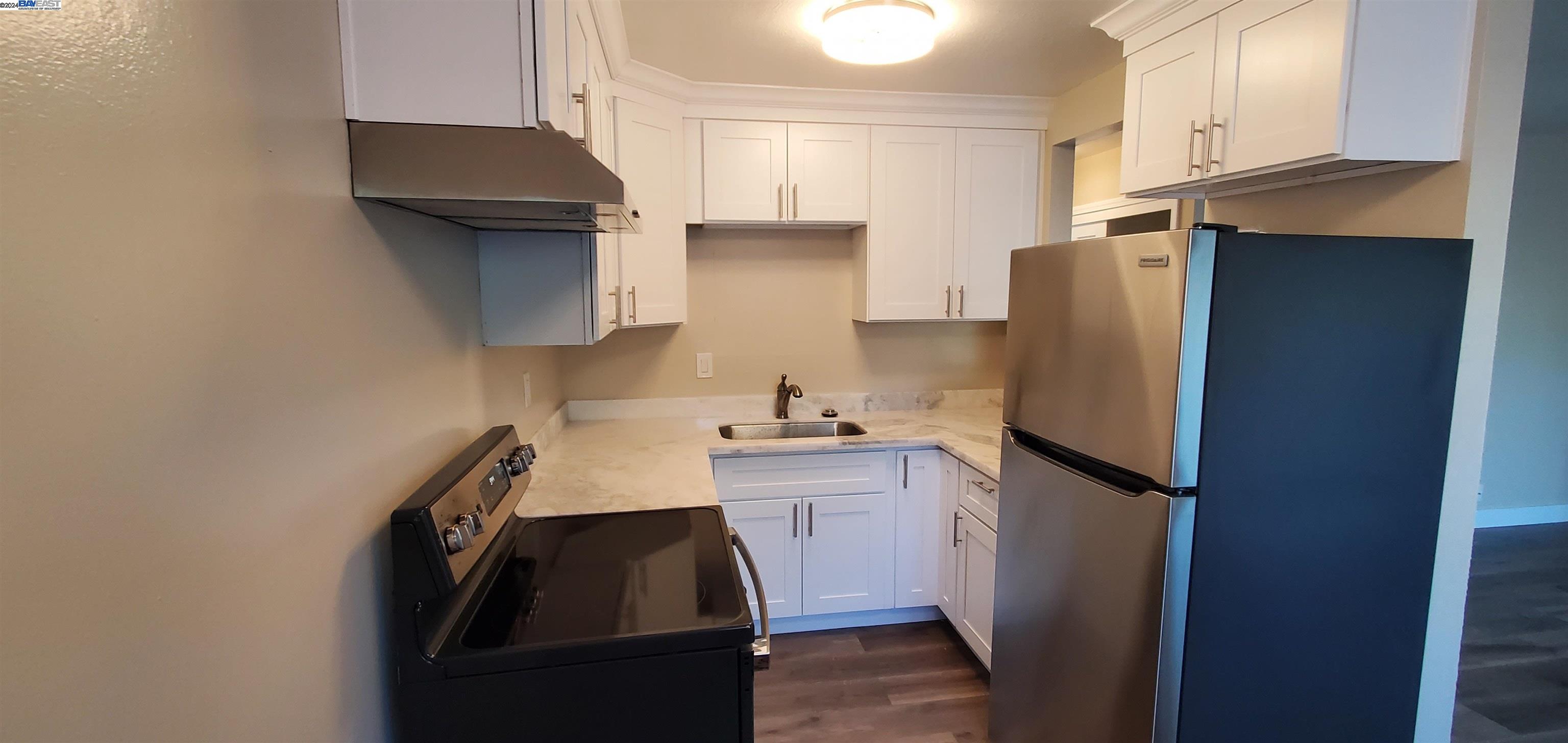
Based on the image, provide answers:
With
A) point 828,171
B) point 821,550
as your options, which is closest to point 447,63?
point 828,171

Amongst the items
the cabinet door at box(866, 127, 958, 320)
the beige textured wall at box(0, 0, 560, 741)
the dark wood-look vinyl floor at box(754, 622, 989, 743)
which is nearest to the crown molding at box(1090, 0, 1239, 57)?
the cabinet door at box(866, 127, 958, 320)

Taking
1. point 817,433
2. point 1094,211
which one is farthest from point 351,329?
point 1094,211

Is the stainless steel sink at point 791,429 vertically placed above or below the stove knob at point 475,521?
below

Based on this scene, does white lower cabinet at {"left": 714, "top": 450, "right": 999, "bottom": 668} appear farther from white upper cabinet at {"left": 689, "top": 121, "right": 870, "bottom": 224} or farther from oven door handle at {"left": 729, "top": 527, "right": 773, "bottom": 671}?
oven door handle at {"left": 729, "top": 527, "right": 773, "bottom": 671}

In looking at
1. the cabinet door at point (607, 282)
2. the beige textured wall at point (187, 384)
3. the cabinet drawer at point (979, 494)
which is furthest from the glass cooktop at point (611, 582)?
the cabinet drawer at point (979, 494)

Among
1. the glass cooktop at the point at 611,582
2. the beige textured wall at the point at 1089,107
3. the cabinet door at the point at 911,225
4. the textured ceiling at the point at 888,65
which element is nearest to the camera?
the glass cooktop at the point at 611,582

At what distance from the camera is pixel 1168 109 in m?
1.84

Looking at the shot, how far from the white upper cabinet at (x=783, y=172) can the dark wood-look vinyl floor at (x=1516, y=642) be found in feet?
9.53

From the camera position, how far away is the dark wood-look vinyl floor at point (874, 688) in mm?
2178

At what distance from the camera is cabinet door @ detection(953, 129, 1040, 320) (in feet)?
9.64

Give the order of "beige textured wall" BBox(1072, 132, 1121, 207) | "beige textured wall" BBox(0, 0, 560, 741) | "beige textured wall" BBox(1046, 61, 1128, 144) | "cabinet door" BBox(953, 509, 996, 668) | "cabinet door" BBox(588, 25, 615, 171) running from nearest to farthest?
"beige textured wall" BBox(0, 0, 560, 741), "cabinet door" BBox(588, 25, 615, 171), "cabinet door" BBox(953, 509, 996, 668), "beige textured wall" BBox(1046, 61, 1128, 144), "beige textured wall" BBox(1072, 132, 1121, 207)

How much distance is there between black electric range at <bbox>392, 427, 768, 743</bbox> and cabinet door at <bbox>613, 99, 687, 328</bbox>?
1255 millimetres

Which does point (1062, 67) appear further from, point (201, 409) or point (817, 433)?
point (201, 409)

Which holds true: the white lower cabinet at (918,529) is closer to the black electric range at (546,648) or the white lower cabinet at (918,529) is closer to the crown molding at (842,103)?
the crown molding at (842,103)
